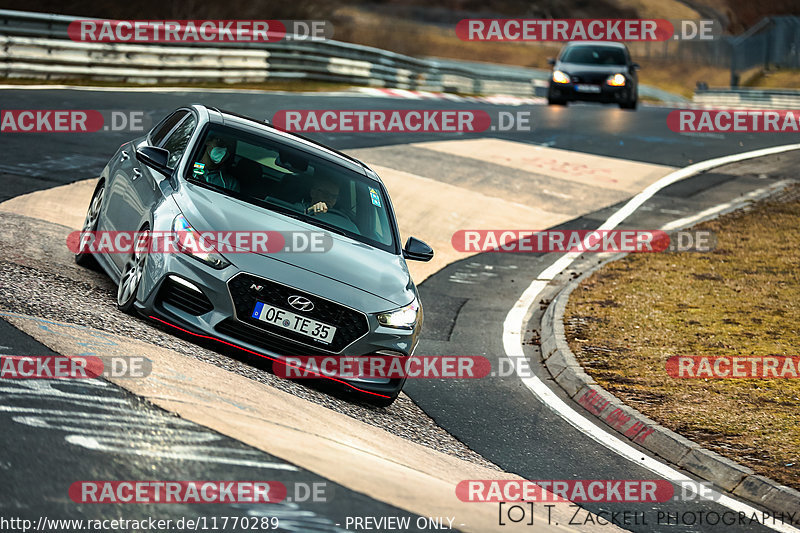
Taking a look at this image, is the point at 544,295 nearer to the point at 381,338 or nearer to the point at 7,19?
the point at 381,338

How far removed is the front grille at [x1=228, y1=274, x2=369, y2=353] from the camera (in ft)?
22.4

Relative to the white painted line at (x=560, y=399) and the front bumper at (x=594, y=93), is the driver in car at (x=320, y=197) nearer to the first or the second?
the white painted line at (x=560, y=399)

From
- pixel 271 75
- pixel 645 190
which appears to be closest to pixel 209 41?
pixel 271 75

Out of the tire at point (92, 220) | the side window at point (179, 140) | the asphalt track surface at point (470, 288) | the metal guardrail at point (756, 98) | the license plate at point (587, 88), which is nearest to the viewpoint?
the asphalt track surface at point (470, 288)

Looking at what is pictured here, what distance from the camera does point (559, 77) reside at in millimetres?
27500

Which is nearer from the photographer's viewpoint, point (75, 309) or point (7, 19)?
point (75, 309)

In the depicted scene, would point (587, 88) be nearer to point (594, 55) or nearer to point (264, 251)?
point (594, 55)

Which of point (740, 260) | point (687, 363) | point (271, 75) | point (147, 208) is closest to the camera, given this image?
point (147, 208)

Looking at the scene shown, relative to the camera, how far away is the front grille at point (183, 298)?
6.86m

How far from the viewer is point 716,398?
8.37 metres

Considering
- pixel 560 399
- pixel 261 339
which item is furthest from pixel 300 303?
pixel 560 399

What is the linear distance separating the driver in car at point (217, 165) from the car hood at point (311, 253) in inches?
8.0

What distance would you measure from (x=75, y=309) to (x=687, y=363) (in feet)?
18.0

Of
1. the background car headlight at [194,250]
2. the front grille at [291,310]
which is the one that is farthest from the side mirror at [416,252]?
the background car headlight at [194,250]
